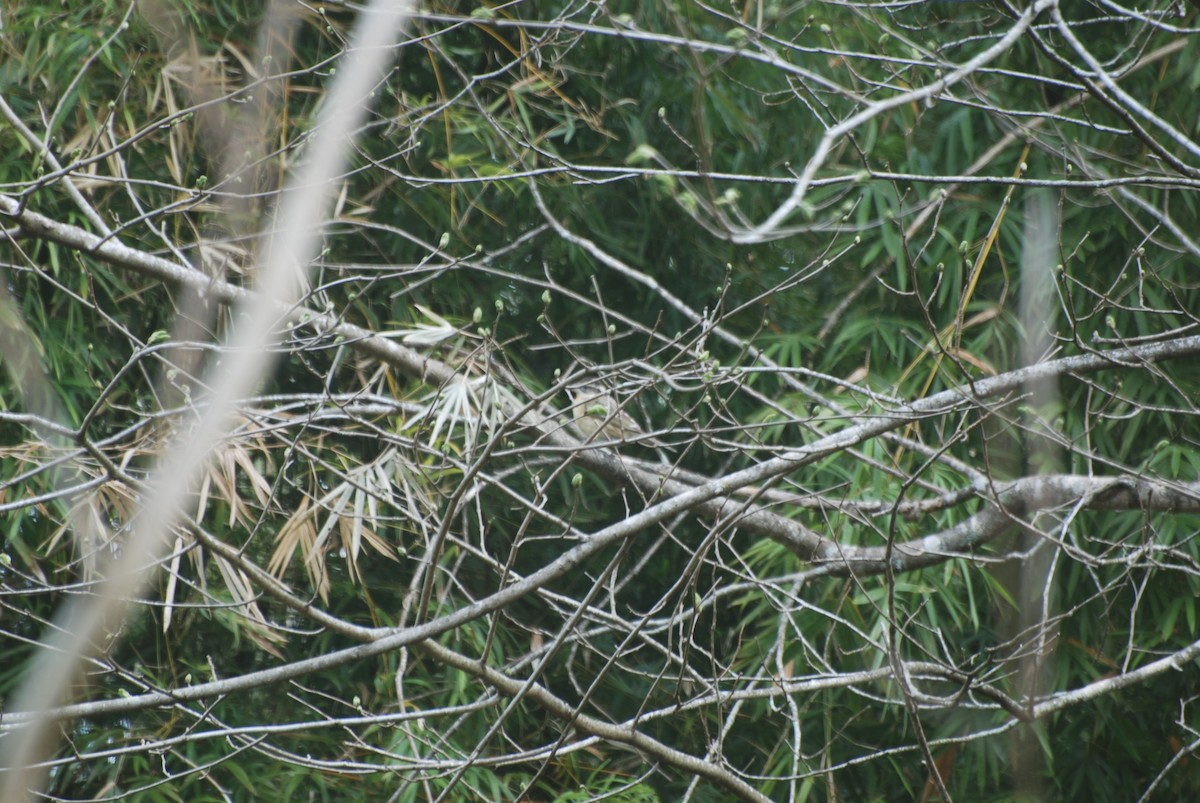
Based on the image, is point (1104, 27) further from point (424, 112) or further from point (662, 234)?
point (424, 112)

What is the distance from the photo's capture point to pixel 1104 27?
2.61 m

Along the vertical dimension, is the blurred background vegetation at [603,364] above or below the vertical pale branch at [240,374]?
below

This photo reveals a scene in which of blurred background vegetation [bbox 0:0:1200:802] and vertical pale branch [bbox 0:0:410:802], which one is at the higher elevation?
vertical pale branch [bbox 0:0:410:802]

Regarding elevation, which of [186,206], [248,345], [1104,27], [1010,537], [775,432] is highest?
[248,345]

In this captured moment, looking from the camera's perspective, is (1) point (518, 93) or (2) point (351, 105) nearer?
(2) point (351, 105)

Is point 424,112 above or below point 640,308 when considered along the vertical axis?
above

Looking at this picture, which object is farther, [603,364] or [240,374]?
[603,364]

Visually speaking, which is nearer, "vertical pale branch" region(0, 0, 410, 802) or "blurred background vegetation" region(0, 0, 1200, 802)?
"vertical pale branch" region(0, 0, 410, 802)

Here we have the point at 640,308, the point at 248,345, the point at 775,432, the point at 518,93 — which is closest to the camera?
the point at 248,345

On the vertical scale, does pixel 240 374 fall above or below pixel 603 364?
above

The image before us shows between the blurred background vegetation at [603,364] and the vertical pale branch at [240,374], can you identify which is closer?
the vertical pale branch at [240,374]

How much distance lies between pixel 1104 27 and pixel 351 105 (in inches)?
109

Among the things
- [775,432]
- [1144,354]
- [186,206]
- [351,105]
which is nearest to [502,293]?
[775,432]

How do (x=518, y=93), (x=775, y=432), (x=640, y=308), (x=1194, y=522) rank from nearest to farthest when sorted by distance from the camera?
(x=1194, y=522) < (x=775, y=432) < (x=518, y=93) < (x=640, y=308)
